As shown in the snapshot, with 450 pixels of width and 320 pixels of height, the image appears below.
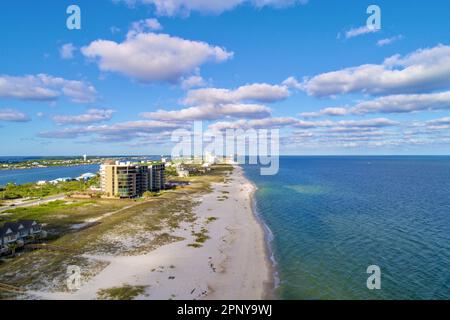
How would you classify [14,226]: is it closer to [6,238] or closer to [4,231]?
[4,231]

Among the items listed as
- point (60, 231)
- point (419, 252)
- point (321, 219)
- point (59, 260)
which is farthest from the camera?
point (321, 219)

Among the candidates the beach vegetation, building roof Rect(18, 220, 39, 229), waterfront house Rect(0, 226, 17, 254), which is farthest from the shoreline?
building roof Rect(18, 220, 39, 229)

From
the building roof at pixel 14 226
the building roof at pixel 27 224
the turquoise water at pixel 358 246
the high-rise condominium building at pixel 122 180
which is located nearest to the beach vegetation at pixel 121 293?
the turquoise water at pixel 358 246

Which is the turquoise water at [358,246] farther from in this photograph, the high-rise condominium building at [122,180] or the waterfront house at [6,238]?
the high-rise condominium building at [122,180]

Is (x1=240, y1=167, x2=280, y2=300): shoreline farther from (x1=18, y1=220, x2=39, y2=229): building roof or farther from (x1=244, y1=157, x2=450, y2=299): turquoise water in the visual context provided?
(x1=18, y1=220, x2=39, y2=229): building roof

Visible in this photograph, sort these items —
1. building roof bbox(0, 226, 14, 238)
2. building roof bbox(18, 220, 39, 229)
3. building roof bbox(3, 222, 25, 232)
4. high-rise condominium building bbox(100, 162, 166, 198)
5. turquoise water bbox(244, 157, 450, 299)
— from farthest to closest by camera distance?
1. high-rise condominium building bbox(100, 162, 166, 198)
2. building roof bbox(18, 220, 39, 229)
3. building roof bbox(3, 222, 25, 232)
4. building roof bbox(0, 226, 14, 238)
5. turquoise water bbox(244, 157, 450, 299)

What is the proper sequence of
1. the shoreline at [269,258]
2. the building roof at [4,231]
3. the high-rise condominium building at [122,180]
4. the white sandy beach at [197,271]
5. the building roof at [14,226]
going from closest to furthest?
the white sandy beach at [197,271] < the shoreline at [269,258] < the building roof at [4,231] < the building roof at [14,226] < the high-rise condominium building at [122,180]
